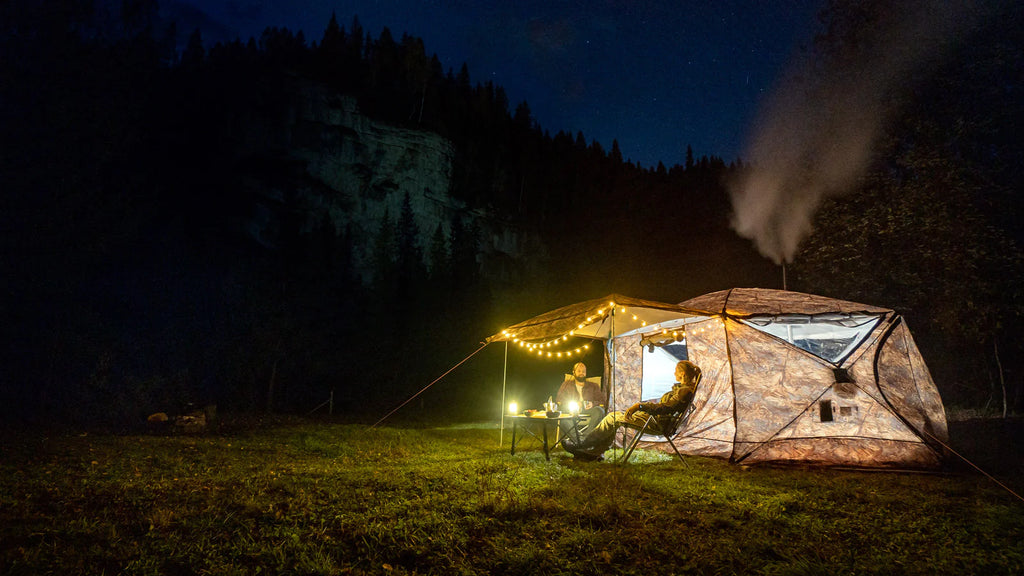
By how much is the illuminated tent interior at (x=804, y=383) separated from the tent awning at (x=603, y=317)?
0.02 meters

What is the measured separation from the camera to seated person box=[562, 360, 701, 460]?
637 centimetres

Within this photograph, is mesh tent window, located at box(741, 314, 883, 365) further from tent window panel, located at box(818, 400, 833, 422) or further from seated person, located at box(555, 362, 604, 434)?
seated person, located at box(555, 362, 604, 434)

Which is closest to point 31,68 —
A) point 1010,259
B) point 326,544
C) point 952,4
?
point 326,544

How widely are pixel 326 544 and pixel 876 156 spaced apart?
43.7ft

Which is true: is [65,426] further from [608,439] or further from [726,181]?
[726,181]

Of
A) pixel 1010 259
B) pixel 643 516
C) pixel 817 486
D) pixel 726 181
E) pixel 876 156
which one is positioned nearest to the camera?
pixel 643 516

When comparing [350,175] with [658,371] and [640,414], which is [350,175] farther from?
[640,414]

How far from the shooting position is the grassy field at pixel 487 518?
10.0ft

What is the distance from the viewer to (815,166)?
12.8m

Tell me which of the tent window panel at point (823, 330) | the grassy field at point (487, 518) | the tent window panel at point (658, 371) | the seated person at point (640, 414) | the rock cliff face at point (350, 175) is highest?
the rock cliff face at point (350, 175)

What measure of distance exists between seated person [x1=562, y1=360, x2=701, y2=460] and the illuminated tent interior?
0.80m

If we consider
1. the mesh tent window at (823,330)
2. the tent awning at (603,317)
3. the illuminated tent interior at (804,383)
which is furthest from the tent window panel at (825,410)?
the tent awning at (603,317)

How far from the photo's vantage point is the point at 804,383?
681cm

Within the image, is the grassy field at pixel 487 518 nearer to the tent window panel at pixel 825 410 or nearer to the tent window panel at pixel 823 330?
the tent window panel at pixel 825 410
